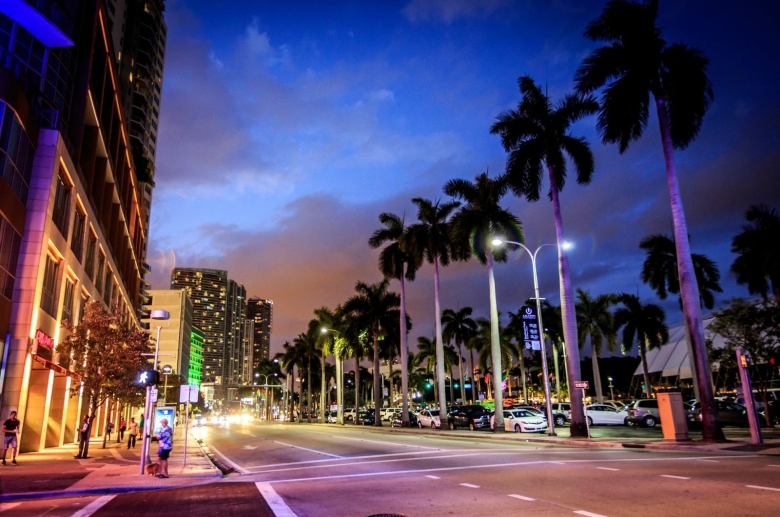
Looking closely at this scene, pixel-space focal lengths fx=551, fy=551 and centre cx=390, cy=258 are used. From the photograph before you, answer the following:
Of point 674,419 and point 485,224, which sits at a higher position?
point 485,224

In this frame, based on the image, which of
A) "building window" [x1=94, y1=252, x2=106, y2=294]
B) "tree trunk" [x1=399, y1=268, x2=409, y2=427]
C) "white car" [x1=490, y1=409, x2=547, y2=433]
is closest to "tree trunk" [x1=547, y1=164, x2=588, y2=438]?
"white car" [x1=490, y1=409, x2=547, y2=433]

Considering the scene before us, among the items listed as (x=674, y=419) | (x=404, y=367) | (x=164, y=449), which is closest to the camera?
(x=164, y=449)

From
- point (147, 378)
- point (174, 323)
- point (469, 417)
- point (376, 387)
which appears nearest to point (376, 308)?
point (376, 387)

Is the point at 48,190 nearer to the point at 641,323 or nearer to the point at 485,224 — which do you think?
the point at 485,224

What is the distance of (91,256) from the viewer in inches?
1690

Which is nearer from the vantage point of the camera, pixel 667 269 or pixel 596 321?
pixel 667 269

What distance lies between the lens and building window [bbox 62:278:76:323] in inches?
1373

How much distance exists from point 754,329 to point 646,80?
1600 cm

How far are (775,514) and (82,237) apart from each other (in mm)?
41091

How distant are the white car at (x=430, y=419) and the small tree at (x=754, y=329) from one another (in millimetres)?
23553

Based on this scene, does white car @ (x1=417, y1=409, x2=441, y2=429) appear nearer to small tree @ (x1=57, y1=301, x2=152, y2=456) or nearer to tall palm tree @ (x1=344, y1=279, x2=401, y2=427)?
tall palm tree @ (x1=344, y1=279, x2=401, y2=427)

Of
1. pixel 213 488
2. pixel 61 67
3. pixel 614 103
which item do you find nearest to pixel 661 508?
pixel 213 488

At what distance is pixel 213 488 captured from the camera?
13.6 metres

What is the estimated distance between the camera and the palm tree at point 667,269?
49.7m
